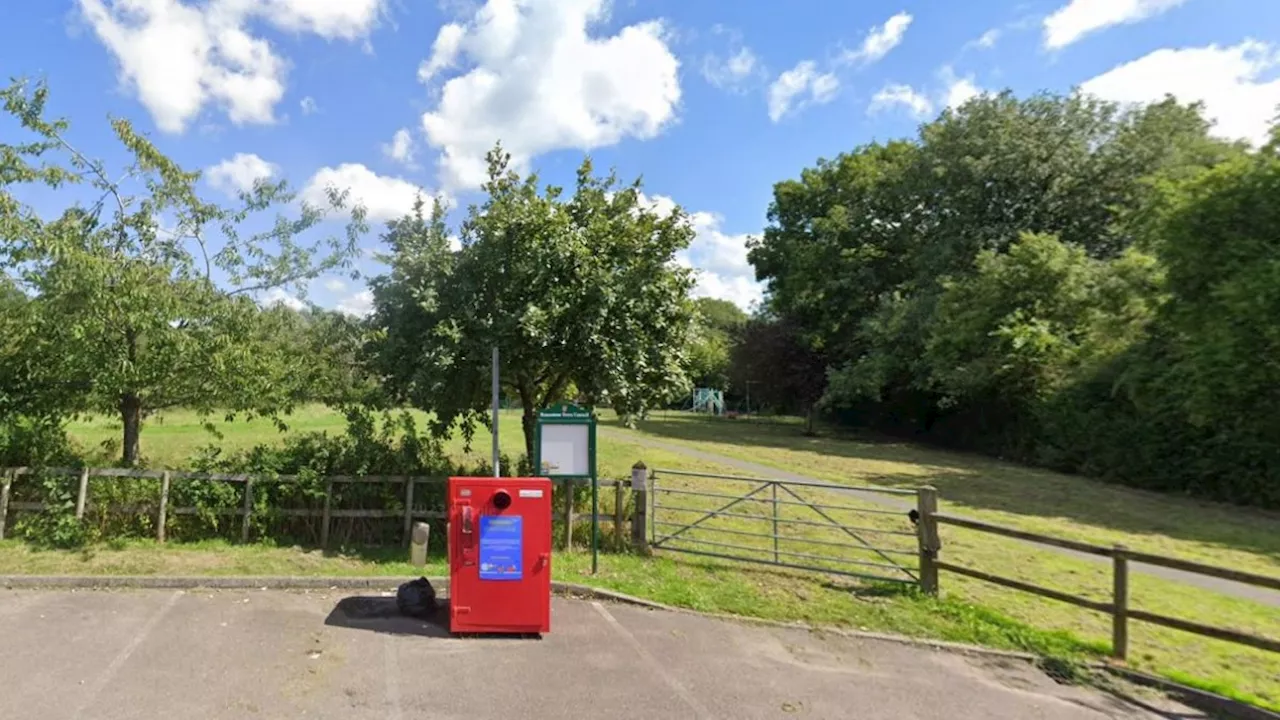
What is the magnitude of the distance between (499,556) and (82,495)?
5.58 metres

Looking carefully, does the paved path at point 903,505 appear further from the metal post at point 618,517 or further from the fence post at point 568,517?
the fence post at point 568,517

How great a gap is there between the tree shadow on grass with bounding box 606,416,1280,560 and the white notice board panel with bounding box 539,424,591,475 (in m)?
9.53

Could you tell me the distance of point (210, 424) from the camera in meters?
9.33

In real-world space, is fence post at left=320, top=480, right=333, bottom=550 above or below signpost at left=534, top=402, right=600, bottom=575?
below

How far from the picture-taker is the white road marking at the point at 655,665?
4.89 m

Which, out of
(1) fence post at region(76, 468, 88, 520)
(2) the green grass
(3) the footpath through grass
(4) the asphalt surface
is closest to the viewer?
(4) the asphalt surface

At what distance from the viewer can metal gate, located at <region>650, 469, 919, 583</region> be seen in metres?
8.38

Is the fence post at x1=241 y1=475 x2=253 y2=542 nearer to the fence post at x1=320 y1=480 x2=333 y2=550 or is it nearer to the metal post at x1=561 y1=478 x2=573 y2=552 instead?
the fence post at x1=320 y1=480 x2=333 y2=550

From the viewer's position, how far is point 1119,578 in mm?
6094

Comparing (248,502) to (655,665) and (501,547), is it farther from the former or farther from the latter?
(655,665)

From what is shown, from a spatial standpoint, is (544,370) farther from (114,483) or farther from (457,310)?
(114,483)

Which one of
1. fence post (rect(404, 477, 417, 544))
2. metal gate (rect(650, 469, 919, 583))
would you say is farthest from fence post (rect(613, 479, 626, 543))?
fence post (rect(404, 477, 417, 544))

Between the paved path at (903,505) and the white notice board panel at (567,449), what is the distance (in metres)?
6.30

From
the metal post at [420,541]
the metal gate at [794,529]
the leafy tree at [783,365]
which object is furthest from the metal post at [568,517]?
the leafy tree at [783,365]
